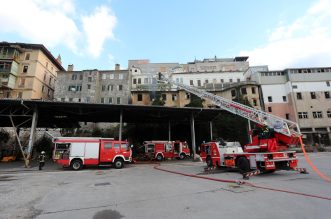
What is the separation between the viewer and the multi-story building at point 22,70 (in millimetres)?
41438

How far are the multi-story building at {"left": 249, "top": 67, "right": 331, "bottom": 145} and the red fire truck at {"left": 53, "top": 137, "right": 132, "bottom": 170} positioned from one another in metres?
36.9

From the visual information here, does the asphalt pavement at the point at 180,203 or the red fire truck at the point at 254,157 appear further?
the red fire truck at the point at 254,157

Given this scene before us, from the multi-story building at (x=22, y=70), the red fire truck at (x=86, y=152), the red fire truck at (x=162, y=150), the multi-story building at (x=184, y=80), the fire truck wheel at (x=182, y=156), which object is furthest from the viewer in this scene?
the multi-story building at (x=184, y=80)

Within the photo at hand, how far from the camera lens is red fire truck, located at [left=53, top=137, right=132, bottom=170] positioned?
18.3 metres

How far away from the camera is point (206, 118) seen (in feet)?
110

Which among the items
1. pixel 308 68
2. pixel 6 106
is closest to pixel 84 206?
pixel 6 106

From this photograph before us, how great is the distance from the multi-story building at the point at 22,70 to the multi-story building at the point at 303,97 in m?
49.2

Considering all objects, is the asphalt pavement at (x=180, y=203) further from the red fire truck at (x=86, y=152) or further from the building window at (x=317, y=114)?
the building window at (x=317, y=114)

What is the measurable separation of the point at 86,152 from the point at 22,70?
36312mm

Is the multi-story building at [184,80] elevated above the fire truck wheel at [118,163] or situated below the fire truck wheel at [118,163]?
above

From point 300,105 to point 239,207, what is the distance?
46.5 meters

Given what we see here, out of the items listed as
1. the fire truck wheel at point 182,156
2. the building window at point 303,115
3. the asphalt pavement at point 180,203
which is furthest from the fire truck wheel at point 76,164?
the building window at point 303,115

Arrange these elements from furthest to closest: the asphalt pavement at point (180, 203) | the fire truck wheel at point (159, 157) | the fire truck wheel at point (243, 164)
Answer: the fire truck wheel at point (159, 157)
the fire truck wheel at point (243, 164)
the asphalt pavement at point (180, 203)

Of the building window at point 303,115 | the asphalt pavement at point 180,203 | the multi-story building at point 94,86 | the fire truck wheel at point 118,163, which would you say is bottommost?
the asphalt pavement at point 180,203
